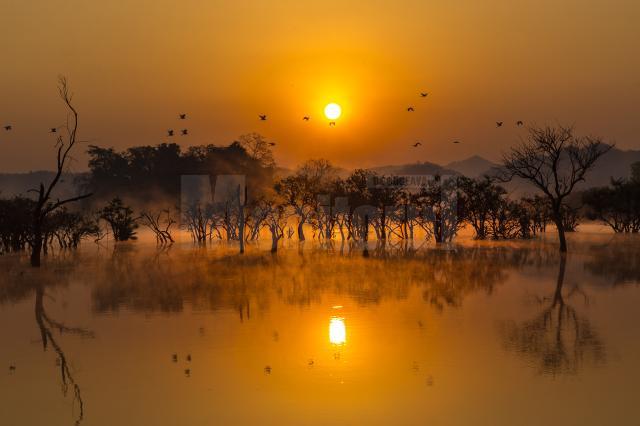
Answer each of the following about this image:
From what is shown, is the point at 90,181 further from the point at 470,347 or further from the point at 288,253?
the point at 470,347

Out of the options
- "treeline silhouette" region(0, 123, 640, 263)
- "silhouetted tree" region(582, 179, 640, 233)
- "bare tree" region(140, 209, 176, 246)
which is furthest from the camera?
"bare tree" region(140, 209, 176, 246)

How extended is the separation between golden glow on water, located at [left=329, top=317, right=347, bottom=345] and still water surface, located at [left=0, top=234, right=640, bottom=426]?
71mm

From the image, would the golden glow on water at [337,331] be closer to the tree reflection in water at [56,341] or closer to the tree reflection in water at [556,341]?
the tree reflection in water at [556,341]

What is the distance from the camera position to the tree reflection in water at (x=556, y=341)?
1409 cm

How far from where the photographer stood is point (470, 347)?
15.7 m

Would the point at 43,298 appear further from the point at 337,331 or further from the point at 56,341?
the point at 337,331

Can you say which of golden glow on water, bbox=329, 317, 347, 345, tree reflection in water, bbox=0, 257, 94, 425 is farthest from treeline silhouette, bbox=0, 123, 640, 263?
golden glow on water, bbox=329, 317, 347, 345

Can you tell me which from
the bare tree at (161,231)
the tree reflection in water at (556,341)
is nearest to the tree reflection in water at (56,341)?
the tree reflection in water at (556,341)

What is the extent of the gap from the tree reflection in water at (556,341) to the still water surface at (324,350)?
6 centimetres

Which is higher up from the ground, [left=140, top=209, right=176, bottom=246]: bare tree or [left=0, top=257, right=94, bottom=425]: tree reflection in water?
[left=140, top=209, right=176, bottom=246]: bare tree

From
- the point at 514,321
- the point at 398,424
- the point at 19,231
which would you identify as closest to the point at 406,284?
the point at 514,321

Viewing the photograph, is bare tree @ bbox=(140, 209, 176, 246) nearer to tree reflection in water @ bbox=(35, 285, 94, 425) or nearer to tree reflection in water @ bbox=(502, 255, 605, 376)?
tree reflection in water @ bbox=(35, 285, 94, 425)

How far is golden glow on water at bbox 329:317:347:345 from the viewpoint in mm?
16692

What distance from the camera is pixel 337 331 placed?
1794 centimetres
